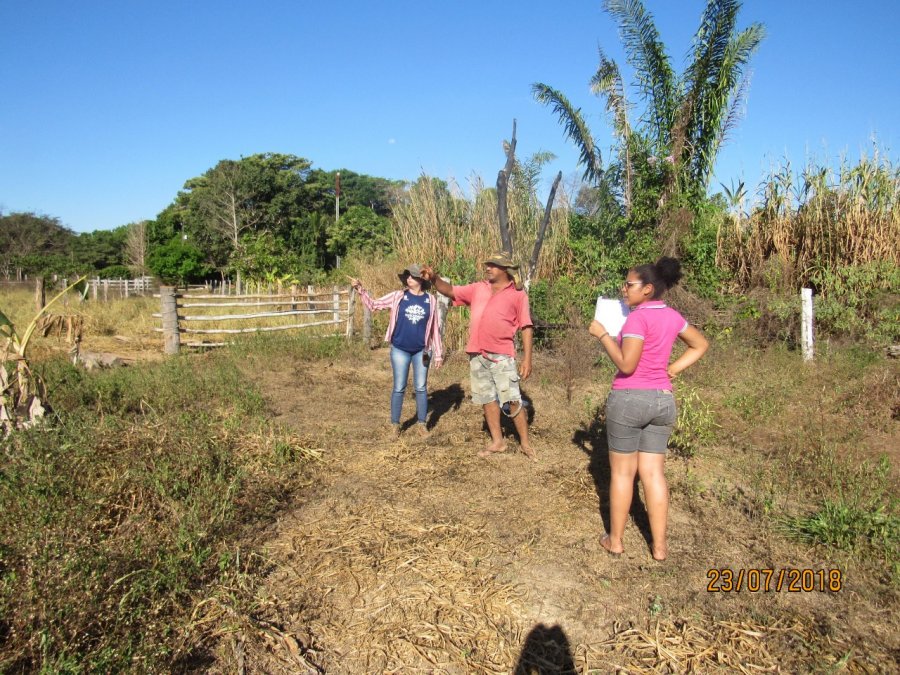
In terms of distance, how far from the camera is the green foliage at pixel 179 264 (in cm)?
3784

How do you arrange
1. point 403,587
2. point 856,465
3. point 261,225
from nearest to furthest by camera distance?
point 403,587, point 856,465, point 261,225

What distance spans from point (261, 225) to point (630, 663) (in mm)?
39725

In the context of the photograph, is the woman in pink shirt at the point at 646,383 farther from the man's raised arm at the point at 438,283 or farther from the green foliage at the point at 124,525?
the green foliage at the point at 124,525

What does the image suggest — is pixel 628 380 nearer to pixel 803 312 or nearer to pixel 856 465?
pixel 856 465

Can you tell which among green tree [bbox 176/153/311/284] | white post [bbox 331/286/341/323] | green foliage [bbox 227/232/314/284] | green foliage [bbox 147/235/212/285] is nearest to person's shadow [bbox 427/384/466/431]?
white post [bbox 331/286/341/323]

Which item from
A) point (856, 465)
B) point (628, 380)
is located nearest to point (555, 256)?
point (856, 465)

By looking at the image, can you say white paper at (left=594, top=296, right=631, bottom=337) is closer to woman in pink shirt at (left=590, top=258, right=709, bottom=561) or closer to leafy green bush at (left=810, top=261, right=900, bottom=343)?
woman in pink shirt at (left=590, top=258, right=709, bottom=561)

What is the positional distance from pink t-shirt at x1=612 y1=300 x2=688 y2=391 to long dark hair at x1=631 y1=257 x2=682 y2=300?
0.25ft

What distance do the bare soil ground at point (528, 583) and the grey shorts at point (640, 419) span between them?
2.32 feet

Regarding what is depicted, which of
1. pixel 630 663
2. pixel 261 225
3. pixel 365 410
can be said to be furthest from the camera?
pixel 261 225

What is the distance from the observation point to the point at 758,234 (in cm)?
1101

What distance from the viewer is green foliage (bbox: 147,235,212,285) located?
37.8 metres

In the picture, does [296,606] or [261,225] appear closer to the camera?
[296,606]

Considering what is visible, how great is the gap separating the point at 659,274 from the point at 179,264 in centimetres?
4071
